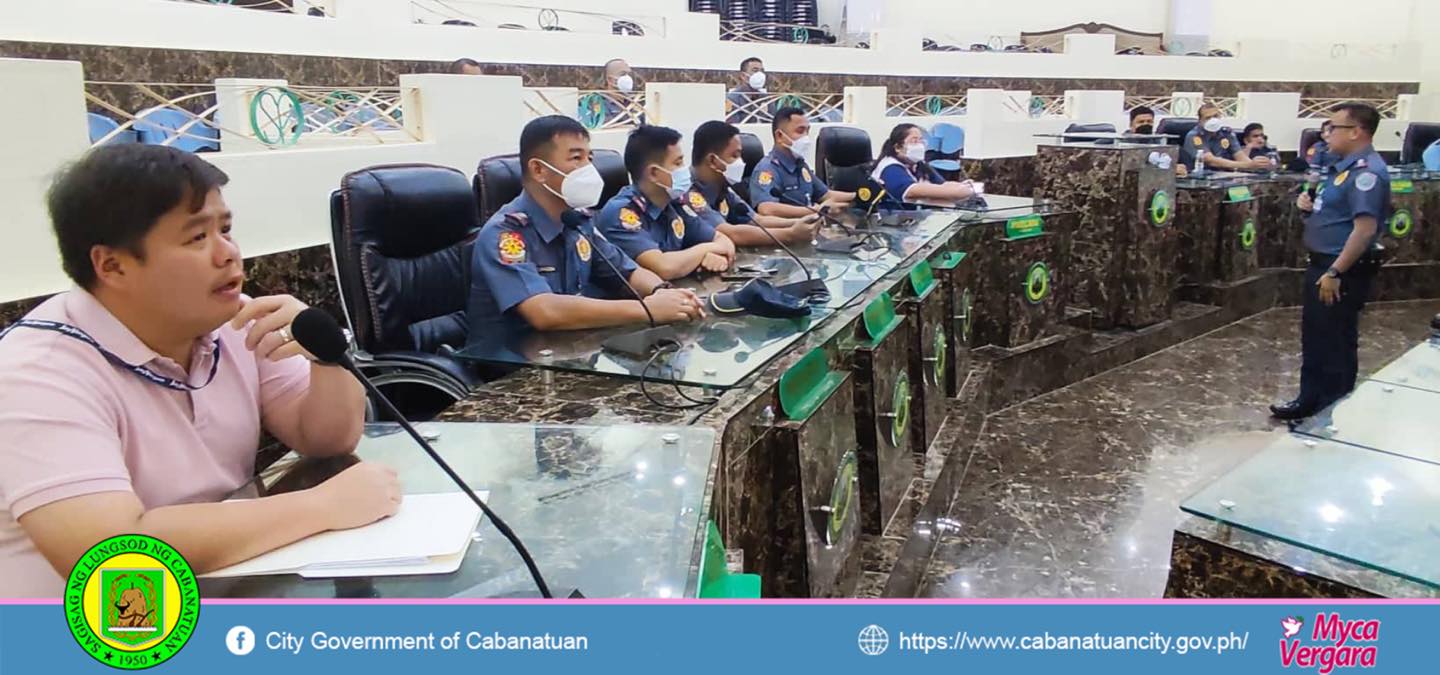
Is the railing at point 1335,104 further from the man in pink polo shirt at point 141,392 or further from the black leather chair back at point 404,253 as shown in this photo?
the man in pink polo shirt at point 141,392

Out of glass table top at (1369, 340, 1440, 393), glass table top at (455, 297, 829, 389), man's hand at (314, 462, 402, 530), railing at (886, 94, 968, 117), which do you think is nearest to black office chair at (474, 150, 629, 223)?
glass table top at (455, 297, 829, 389)

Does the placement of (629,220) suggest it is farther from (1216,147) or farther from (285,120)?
(1216,147)

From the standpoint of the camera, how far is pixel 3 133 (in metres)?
1.57

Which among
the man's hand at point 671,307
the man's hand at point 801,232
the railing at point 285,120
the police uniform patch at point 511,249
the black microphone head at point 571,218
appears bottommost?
the man's hand at point 671,307

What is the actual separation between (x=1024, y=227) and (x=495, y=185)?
81.6 inches

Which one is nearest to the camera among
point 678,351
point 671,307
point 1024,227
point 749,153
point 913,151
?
point 678,351

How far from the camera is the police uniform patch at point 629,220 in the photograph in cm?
248

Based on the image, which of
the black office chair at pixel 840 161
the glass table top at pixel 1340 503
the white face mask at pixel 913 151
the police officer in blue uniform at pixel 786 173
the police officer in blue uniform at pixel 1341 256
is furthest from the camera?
the black office chair at pixel 840 161

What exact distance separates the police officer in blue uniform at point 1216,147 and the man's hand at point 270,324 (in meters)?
6.47

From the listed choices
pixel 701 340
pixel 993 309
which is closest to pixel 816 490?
pixel 701 340

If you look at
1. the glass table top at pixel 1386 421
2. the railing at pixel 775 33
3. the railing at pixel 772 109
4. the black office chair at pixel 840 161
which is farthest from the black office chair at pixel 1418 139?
the glass table top at pixel 1386 421

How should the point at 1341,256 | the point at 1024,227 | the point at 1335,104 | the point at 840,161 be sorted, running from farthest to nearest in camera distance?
the point at 1335,104
the point at 840,161
the point at 1024,227
the point at 1341,256

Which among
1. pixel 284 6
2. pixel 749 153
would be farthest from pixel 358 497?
pixel 284 6
